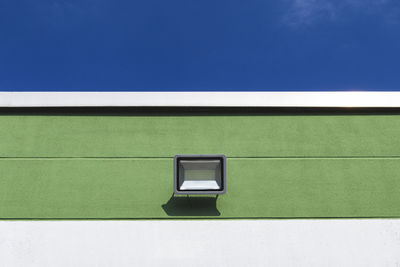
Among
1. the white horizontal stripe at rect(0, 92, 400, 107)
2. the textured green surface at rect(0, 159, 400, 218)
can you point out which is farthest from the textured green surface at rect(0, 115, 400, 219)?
the white horizontal stripe at rect(0, 92, 400, 107)

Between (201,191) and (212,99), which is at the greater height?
(212,99)

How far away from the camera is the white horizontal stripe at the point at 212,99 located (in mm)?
2682

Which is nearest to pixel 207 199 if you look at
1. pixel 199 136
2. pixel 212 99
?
pixel 199 136

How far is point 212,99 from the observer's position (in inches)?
107

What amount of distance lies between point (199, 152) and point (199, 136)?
17cm

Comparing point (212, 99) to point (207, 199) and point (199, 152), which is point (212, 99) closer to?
point (199, 152)

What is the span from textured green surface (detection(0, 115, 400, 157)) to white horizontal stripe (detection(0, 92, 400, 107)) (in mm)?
158
